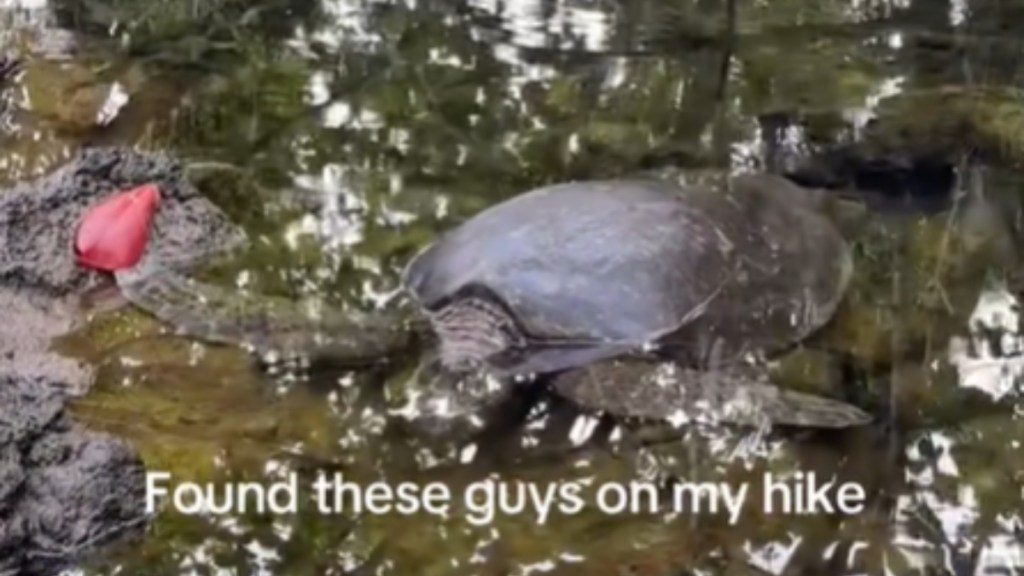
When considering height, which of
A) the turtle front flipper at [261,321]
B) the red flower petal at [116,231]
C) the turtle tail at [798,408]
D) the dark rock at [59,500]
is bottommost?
the dark rock at [59,500]

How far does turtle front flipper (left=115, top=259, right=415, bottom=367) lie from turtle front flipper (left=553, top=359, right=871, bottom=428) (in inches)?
8.4

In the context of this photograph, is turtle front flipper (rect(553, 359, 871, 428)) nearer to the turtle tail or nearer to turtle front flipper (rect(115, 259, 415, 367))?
the turtle tail

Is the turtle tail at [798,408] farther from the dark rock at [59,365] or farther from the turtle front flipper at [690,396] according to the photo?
the dark rock at [59,365]

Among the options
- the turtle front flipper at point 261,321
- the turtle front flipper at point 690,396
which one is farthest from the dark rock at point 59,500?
the turtle front flipper at point 690,396

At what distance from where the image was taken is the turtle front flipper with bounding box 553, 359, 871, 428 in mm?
1527

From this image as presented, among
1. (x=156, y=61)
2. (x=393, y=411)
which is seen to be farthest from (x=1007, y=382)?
(x=156, y=61)

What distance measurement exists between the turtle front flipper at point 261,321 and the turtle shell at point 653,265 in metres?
0.07

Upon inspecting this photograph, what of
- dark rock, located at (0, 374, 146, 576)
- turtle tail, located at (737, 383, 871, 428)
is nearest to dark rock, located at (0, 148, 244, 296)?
dark rock, located at (0, 374, 146, 576)

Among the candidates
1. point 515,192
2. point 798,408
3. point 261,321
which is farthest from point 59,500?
point 798,408

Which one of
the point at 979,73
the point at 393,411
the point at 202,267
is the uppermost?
the point at 979,73

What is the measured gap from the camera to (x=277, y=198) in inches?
62.7

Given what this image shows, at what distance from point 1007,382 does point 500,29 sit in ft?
2.32

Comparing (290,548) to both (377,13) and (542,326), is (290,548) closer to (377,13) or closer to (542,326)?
(542,326)

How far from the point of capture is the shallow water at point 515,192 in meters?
1.51
